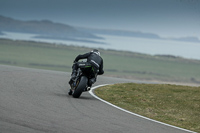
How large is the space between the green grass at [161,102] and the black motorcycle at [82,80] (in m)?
0.99

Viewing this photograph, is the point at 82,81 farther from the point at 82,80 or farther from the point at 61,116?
the point at 61,116

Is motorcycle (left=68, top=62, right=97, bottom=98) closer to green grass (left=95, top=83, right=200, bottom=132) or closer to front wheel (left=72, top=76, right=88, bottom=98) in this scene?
front wheel (left=72, top=76, right=88, bottom=98)

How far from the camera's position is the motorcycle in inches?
559

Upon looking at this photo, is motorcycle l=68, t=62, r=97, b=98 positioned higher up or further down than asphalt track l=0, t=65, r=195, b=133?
higher up

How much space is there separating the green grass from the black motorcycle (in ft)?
3.26

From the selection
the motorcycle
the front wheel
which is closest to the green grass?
the motorcycle

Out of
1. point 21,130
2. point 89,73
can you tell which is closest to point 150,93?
point 89,73

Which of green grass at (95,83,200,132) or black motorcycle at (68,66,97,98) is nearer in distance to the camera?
green grass at (95,83,200,132)

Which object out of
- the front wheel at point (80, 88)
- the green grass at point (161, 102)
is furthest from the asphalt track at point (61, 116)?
the green grass at point (161, 102)

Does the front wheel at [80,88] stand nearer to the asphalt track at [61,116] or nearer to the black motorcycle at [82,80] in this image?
the black motorcycle at [82,80]

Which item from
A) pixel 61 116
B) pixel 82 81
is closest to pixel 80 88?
pixel 82 81

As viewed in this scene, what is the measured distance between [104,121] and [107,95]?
240 inches

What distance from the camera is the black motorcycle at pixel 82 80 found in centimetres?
1421

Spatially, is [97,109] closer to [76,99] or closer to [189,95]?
→ [76,99]
